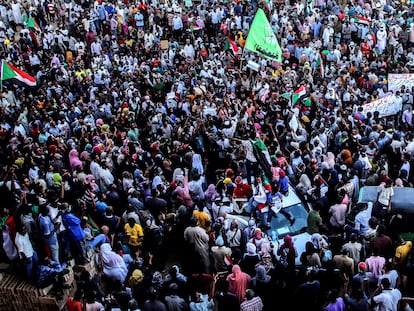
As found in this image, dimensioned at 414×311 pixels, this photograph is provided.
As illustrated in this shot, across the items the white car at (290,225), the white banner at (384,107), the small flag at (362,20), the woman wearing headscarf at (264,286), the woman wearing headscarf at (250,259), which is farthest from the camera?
the small flag at (362,20)

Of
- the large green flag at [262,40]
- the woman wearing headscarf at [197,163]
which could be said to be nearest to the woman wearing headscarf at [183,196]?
the woman wearing headscarf at [197,163]

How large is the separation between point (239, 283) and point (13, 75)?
30.9 ft

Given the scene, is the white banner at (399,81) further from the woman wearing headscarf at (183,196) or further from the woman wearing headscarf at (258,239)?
the woman wearing headscarf at (258,239)

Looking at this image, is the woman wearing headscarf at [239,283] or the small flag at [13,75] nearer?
the woman wearing headscarf at [239,283]

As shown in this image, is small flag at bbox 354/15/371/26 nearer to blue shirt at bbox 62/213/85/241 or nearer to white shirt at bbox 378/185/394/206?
white shirt at bbox 378/185/394/206

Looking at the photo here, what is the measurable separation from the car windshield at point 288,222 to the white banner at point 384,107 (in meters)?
5.36

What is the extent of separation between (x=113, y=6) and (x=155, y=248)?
564 inches

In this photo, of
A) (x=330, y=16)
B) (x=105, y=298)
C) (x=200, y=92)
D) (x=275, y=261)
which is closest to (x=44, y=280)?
(x=105, y=298)

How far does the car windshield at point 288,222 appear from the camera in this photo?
32.3 ft

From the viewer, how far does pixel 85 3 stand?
23344 mm

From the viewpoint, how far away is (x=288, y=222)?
10031mm

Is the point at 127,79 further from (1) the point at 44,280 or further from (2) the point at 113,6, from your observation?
(1) the point at 44,280

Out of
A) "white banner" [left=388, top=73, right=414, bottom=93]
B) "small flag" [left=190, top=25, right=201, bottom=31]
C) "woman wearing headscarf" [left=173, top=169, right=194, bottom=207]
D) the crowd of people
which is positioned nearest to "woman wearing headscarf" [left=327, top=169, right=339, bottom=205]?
the crowd of people

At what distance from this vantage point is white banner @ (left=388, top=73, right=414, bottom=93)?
15860mm
